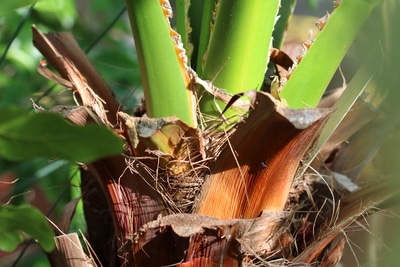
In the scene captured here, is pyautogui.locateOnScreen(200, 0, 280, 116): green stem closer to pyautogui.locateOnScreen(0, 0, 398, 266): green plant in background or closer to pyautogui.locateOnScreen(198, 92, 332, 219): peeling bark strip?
pyautogui.locateOnScreen(0, 0, 398, 266): green plant in background

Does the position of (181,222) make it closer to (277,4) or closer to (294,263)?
(294,263)

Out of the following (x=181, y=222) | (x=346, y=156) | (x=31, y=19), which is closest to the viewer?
(x=181, y=222)

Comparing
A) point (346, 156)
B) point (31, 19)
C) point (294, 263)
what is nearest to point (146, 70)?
point (294, 263)

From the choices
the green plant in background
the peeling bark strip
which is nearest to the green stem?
the green plant in background

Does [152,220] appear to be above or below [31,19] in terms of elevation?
below

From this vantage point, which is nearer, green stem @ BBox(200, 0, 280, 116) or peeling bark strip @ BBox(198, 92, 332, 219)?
peeling bark strip @ BBox(198, 92, 332, 219)

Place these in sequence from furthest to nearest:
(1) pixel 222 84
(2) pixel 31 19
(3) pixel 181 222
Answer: (2) pixel 31 19
(1) pixel 222 84
(3) pixel 181 222

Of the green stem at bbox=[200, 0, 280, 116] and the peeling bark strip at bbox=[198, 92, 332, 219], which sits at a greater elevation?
the green stem at bbox=[200, 0, 280, 116]

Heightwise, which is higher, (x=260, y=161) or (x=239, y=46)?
(x=239, y=46)
